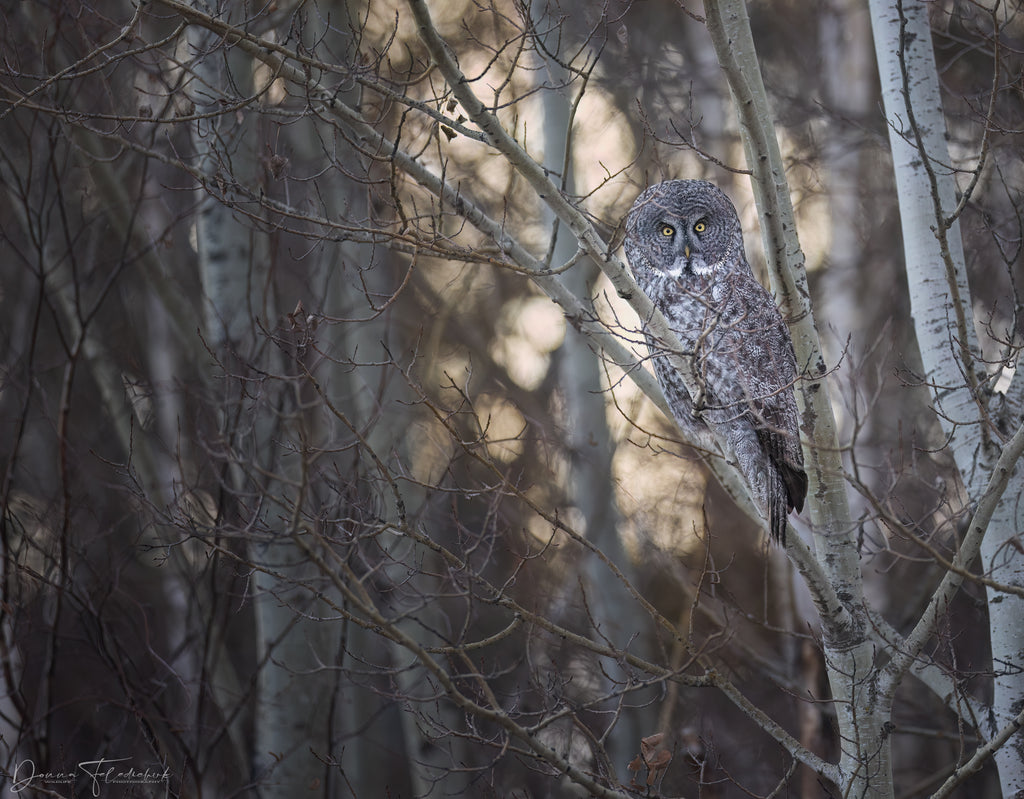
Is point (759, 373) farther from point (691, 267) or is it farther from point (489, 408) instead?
point (489, 408)

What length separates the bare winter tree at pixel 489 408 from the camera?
8.95ft

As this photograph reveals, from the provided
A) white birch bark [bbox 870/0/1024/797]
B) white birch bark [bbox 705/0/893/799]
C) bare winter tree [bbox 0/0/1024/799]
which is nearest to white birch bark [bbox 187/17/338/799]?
bare winter tree [bbox 0/0/1024/799]

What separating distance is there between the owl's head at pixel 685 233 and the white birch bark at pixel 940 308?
0.79 m

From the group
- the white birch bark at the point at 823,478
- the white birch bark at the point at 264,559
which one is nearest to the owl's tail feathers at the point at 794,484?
the white birch bark at the point at 823,478

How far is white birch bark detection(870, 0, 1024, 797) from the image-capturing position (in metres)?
3.71

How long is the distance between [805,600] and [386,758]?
187 inches

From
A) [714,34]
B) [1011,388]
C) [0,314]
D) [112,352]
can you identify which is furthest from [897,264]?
[0,314]

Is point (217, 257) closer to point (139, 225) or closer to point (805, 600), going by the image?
point (139, 225)

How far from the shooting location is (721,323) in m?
3.96

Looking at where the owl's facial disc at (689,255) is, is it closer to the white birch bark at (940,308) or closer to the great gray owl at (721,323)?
the great gray owl at (721,323)

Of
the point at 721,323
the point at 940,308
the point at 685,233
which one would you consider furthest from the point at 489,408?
the point at 940,308

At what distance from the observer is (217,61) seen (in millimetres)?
5219

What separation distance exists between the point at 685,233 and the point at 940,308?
1180 mm

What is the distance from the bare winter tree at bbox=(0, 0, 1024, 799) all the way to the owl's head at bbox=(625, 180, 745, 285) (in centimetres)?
44
